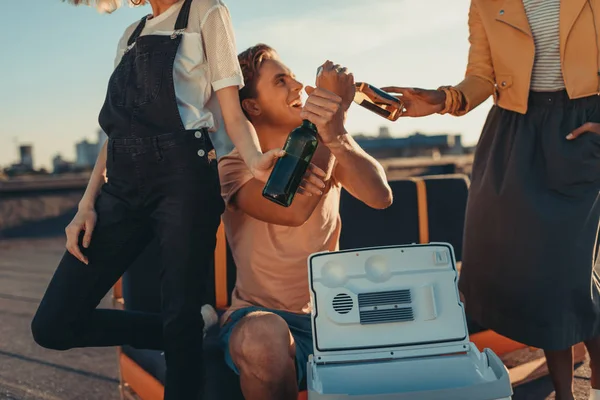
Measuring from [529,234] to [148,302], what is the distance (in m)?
1.64

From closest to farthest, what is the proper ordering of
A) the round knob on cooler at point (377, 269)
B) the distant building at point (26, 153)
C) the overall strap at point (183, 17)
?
the round knob on cooler at point (377, 269) < the overall strap at point (183, 17) < the distant building at point (26, 153)

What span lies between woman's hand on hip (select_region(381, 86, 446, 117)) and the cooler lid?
67 centimetres

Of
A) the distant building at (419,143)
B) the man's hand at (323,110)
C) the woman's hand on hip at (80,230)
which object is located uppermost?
the man's hand at (323,110)

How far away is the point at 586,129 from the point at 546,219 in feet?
1.04

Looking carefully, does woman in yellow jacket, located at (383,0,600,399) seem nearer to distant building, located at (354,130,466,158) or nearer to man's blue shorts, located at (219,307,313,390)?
man's blue shorts, located at (219,307,313,390)

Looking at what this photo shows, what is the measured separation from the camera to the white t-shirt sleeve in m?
1.91

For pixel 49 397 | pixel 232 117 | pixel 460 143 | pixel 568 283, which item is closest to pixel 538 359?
pixel 568 283

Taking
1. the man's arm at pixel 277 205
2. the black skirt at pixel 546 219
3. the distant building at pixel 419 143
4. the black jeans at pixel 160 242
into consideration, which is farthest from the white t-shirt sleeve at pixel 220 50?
the distant building at pixel 419 143

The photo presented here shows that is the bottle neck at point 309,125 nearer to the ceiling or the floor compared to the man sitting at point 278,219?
nearer to the ceiling

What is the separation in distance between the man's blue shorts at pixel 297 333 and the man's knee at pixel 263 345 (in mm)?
166

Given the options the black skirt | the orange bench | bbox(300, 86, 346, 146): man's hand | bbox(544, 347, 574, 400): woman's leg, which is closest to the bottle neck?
bbox(300, 86, 346, 146): man's hand

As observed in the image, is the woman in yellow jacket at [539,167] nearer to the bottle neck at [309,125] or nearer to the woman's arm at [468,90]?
the woman's arm at [468,90]

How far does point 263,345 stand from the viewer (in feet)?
5.47

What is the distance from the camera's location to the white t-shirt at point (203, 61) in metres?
1.91
